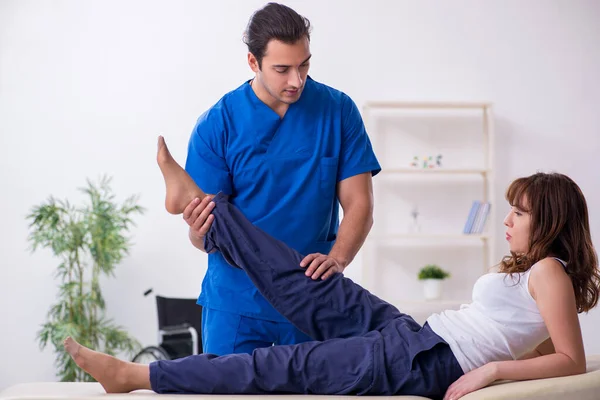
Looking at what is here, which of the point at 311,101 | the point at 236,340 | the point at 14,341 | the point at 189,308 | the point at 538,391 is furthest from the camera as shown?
the point at 14,341

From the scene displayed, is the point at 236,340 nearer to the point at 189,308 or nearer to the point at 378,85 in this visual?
the point at 189,308

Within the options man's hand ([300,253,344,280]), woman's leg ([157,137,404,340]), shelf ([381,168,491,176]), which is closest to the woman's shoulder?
woman's leg ([157,137,404,340])

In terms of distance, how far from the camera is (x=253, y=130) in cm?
197

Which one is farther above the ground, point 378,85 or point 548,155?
point 378,85

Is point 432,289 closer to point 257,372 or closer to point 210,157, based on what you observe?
point 210,157

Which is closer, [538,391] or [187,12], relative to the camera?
[538,391]

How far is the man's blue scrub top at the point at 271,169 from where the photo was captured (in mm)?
1936

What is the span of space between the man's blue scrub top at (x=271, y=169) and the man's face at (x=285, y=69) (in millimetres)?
123

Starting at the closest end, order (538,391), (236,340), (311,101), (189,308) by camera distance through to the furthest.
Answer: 1. (538,391)
2. (236,340)
3. (311,101)
4. (189,308)

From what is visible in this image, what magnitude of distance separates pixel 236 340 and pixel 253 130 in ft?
1.84

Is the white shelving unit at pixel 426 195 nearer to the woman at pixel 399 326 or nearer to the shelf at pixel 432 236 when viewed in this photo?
the shelf at pixel 432 236

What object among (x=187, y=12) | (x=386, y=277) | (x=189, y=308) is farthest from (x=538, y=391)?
(x=187, y=12)

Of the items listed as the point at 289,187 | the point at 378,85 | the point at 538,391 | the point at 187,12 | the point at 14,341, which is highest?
the point at 187,12

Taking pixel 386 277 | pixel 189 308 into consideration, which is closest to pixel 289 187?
pixel 189 308
